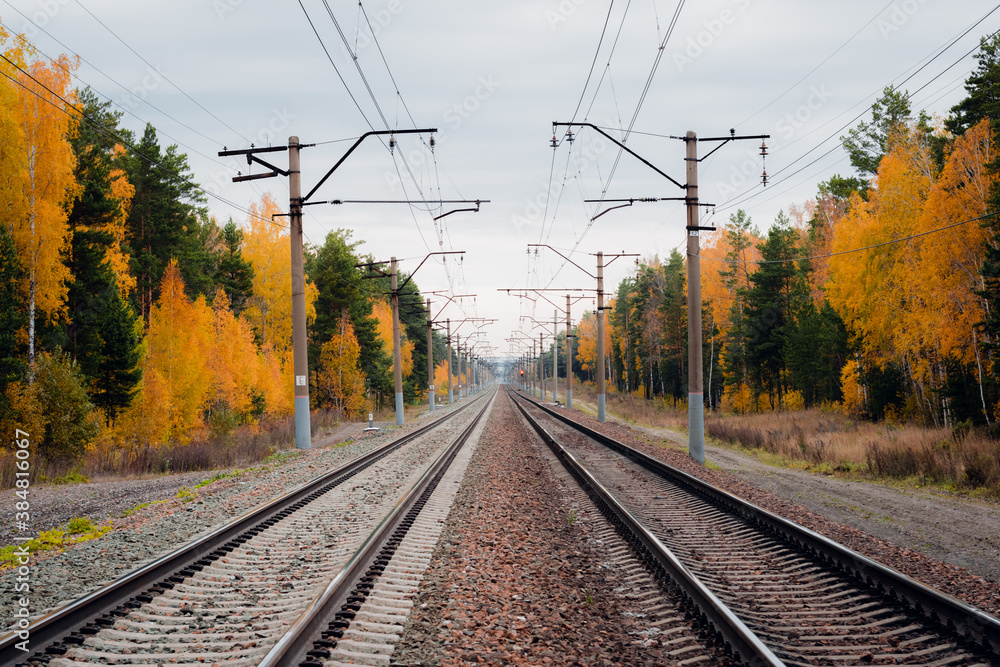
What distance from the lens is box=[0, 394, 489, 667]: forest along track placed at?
4781mm

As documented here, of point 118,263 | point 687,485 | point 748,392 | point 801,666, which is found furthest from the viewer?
point 748,392

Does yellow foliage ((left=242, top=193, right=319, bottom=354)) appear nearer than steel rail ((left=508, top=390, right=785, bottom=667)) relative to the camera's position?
No

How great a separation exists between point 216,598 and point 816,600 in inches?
226

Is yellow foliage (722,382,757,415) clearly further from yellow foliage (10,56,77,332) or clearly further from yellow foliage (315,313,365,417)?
yellow foliage (10,56,77,332)

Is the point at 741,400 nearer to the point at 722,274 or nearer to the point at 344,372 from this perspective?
the point at 722,274

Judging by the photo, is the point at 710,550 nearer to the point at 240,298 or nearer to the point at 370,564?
the point at 370,564

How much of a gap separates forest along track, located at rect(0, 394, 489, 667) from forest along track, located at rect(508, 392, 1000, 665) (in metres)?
4.12

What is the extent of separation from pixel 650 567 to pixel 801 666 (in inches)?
111

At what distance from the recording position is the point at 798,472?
18.2 meters

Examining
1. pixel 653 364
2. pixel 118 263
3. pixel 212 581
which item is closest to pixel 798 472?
pixel 212 581

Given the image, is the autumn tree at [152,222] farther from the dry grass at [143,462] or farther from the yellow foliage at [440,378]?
the yellow foliage at [440,378]

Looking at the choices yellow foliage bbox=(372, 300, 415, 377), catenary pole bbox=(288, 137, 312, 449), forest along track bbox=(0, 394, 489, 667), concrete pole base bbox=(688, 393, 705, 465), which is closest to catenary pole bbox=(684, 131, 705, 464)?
concrete pole base bbox=(688, 393, 705, 465)

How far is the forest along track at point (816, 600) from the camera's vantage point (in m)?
4.87

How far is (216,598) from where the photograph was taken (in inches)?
241
